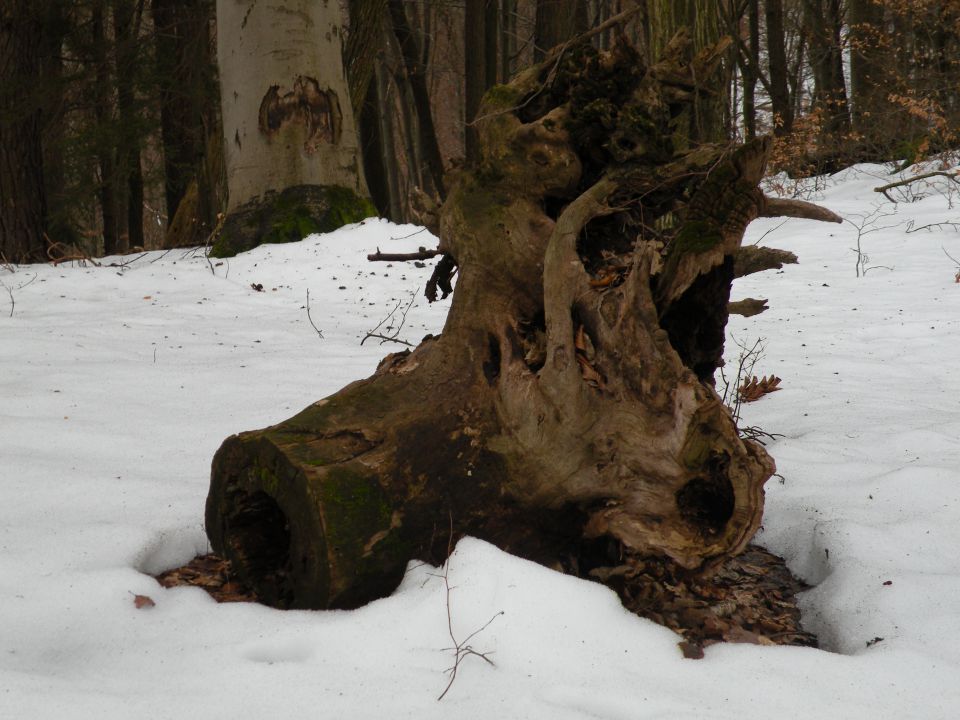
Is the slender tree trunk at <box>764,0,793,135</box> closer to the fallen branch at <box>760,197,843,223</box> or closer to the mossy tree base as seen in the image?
the mossy tree base

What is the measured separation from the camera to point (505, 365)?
2.45 meters

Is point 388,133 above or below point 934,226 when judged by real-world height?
above

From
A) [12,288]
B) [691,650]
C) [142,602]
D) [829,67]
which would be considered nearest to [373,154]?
[12,288]

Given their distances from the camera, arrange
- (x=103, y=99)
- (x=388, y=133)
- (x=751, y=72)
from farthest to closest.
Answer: (x=388, y=133)
(x=751, y=72)
(x=103, y=99)

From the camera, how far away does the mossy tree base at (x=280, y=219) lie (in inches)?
272

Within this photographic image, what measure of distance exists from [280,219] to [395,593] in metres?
5.28

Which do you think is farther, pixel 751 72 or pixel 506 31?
pixel 506 31

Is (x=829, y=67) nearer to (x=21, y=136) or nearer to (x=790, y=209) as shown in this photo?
(x=21, y=136)

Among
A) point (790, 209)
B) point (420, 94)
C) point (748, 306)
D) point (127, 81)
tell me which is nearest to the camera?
point (790, 209)

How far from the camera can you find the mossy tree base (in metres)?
6.90

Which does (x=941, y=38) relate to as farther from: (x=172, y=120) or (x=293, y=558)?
(x=293, y=558)

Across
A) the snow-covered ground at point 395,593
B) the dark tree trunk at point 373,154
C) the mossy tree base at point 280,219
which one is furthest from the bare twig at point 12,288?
the dark tree trunk at point 373,154

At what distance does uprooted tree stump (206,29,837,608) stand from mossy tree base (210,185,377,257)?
4.49 meters

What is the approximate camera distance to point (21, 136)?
27.1 feet
